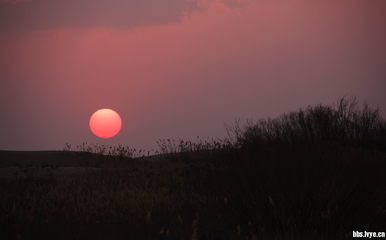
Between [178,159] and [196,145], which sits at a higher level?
[196,145]

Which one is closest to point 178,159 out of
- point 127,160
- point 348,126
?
point 127,160

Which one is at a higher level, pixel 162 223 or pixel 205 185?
pixel 205 185

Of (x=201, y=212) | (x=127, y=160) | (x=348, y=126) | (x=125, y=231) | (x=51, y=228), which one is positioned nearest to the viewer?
(x=125, y=231)

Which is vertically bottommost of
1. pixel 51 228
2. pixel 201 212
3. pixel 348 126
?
pixel 51 228

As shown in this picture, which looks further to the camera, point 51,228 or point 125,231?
point 51,228

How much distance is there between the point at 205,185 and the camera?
586 cm

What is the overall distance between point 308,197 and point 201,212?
2114 mm

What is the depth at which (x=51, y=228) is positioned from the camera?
5008mm

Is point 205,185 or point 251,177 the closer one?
point 251,177

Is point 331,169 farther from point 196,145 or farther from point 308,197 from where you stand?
point 196,145

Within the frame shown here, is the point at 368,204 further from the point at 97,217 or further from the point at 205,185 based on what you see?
the point at 97,217

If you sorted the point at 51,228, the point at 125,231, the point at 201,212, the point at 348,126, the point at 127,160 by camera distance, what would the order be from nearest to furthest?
the point at 125,231
the point at 51,228
the point at 201,212
the point at 348,126
the point at 127,160

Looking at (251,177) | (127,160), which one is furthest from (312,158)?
(127,160)

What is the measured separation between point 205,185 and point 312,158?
7.20ft
